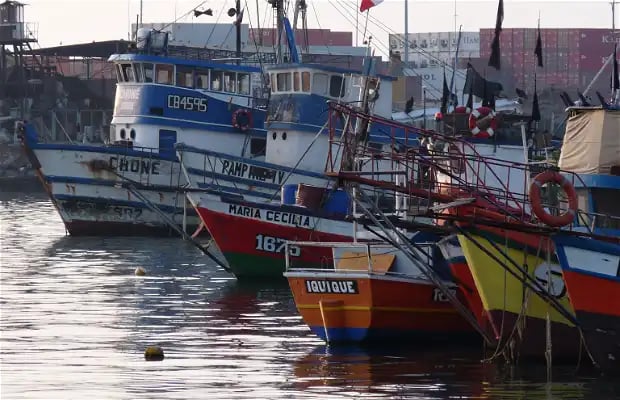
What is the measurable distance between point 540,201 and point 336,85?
23.5 metres

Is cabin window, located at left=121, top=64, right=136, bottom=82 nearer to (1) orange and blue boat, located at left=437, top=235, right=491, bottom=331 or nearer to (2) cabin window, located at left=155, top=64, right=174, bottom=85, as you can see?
(2) cabin window, located at left=155, top=64, right=174, bottom=85

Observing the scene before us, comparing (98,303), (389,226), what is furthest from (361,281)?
(98,303)

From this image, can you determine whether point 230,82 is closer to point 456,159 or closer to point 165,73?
point 165,73

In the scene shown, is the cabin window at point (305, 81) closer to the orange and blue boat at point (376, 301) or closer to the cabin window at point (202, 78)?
the cabin window at point (202, 78)

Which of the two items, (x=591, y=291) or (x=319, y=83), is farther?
(x=319, y=83)

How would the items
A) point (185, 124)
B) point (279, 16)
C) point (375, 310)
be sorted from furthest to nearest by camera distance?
point (185, 124), point (279, 16), point (375, 310)

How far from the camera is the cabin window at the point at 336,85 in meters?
43.8

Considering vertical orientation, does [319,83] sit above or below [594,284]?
above

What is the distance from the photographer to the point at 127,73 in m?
48.9

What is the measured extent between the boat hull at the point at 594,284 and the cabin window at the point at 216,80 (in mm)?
28747

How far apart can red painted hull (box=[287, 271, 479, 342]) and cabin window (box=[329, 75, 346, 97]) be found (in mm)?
19739

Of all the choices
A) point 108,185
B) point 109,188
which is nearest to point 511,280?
point 108,185

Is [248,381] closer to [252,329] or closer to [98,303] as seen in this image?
[252,329]

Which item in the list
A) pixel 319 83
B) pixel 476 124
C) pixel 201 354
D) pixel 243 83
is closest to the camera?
pixel 201 354
